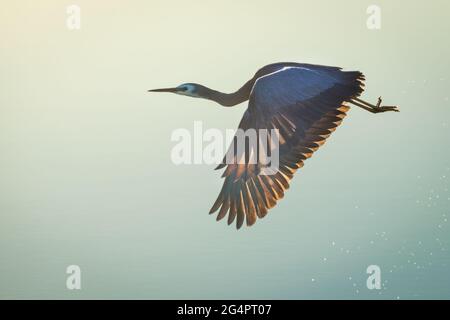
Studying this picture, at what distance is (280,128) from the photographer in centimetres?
622

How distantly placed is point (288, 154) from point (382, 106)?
109 cm

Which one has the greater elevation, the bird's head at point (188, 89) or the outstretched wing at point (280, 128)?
the bird's head at point (188, 89)

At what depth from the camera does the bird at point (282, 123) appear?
6.16 m

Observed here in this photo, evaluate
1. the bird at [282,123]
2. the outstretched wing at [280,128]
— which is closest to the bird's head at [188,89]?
the bird at [282,123]

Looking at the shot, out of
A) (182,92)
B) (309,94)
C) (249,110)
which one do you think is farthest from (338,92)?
(182,92)

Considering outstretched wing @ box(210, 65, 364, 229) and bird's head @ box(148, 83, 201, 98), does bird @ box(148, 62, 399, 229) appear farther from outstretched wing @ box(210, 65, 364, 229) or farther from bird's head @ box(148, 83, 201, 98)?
bird's head @ box(148, 83, 201, 98)

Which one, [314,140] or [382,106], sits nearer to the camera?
[314,140]

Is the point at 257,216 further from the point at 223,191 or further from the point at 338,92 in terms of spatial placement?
the point at 338,92

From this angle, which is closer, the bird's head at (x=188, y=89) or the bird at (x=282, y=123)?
the bird at (x=282, y=123)

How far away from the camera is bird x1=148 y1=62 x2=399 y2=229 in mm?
6164

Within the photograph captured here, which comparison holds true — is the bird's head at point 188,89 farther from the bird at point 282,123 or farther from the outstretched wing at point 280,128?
the outstretched wing at point 280,128

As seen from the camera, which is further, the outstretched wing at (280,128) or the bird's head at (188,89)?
the bird's head at (188,89)

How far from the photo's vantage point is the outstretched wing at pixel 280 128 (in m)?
6.16

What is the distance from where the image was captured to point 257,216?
620 cm
